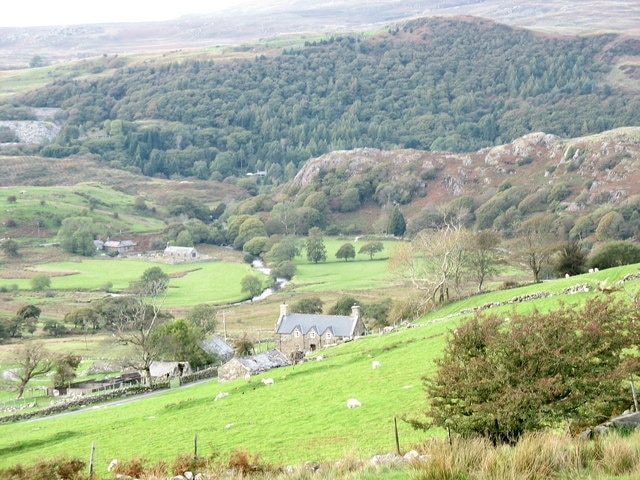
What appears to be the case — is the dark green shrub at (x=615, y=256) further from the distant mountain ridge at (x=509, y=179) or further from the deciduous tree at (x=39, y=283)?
the deciduous tree at (x=39, y=283)

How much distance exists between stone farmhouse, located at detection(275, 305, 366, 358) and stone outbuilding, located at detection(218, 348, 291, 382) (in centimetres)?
1273

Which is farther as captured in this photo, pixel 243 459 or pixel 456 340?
pixel 456 340

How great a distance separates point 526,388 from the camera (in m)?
20.0

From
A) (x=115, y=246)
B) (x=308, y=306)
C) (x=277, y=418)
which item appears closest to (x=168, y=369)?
(x=308, y=306)

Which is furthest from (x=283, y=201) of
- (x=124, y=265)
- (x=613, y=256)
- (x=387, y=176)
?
(x=613, y=256)

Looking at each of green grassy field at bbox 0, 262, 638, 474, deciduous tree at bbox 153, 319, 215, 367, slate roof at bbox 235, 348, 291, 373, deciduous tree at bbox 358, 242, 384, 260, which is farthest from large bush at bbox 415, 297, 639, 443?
deciduous tree at bbox 358, 242, 384, 260

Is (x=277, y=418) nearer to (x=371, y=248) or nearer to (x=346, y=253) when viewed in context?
(x=346, y=253)

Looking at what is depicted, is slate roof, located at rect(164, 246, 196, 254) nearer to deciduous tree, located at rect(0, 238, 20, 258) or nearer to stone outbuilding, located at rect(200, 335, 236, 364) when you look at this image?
deciduous tree, located at rect(0, 238, 20, 258)

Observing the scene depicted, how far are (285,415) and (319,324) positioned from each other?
3649 centimetres

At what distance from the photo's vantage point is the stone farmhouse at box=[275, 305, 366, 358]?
224 feet

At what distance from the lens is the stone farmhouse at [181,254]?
461 feet

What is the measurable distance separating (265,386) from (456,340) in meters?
21.8

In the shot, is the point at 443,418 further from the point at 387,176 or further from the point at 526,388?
the point at 387,176

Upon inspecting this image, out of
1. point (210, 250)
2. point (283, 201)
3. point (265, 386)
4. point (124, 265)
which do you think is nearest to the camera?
point (265, 386)
